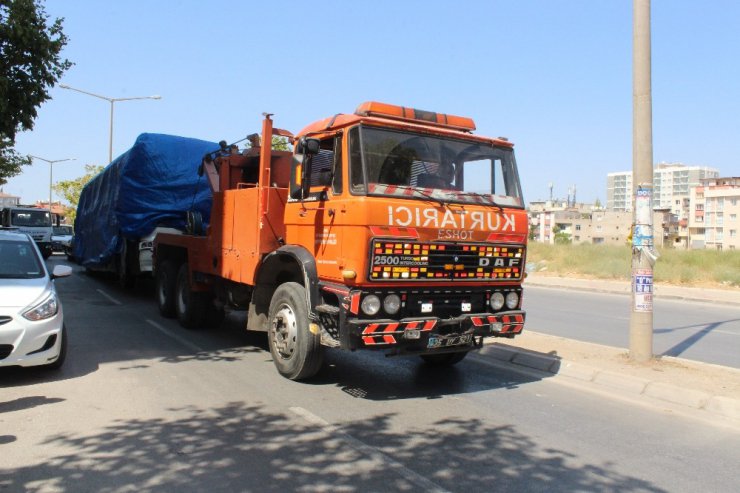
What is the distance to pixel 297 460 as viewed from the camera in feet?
14.2

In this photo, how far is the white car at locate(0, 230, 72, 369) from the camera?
5.93 meters

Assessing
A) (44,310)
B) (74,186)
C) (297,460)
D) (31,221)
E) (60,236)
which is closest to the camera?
(297,460)

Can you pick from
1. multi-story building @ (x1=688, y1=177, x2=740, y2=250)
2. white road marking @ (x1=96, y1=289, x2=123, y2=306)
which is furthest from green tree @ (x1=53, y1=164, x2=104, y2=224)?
multi-story building @ (x1=688, y1=177, x2=740, y2=250)

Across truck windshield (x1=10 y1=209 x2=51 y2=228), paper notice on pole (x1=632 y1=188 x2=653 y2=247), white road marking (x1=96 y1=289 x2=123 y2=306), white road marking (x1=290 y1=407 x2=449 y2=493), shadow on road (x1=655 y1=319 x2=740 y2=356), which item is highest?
truck windshield (x1=10 y1=209 x2=51 y2=228)

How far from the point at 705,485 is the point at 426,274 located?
291cm

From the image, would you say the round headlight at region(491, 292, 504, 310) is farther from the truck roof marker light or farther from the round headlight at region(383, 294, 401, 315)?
the truck roof marker light

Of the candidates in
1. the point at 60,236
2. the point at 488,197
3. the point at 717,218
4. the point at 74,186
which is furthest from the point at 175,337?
the point at 717,218

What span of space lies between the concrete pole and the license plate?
8.29 ft

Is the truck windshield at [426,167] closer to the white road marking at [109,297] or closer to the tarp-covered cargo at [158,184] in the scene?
the tarp-covered cargo at [158,184]

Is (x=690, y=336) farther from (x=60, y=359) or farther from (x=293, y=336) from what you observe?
(x=60, y=359)

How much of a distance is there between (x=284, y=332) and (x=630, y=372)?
4.05 meters

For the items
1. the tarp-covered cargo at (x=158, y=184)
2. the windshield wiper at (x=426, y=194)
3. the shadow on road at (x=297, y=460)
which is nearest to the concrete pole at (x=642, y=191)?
the windshield wiper at (x=426, y=194)

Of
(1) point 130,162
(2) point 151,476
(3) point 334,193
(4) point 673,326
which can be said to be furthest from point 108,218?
(4) point 673,326

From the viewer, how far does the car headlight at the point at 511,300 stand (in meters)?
6.70
